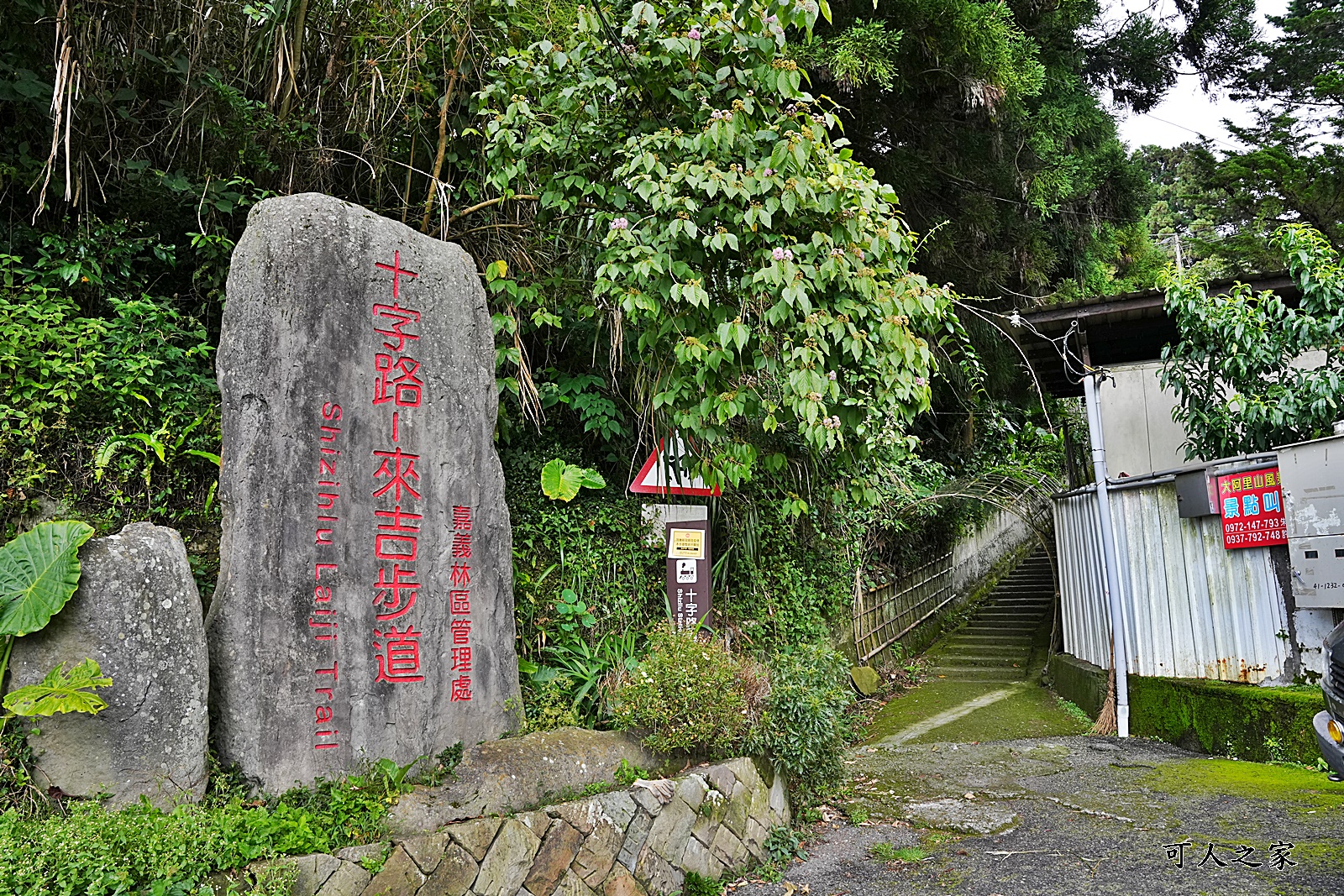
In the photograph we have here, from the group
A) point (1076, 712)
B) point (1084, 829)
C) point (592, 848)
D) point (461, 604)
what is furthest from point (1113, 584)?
point (461, 604)

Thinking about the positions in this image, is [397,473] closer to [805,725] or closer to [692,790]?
[692,790]

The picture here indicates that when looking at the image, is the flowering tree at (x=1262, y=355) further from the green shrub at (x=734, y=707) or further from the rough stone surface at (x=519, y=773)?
the rough stone surface at (x=519, y=773)

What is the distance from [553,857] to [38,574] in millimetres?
2670

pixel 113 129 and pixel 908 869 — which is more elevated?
pixel 113 129

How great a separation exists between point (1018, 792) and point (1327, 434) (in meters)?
3.81

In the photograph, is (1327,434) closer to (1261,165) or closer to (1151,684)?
(1151,684)

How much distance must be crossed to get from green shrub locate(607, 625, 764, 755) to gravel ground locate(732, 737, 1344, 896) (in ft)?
2.98

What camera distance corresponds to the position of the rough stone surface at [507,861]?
13.6 ft

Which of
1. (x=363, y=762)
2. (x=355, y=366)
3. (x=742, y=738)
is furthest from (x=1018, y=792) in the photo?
(x=355, y=366)

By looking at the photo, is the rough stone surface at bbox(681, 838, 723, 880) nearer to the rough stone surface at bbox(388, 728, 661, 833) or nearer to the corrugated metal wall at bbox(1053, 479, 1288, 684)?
the rough stone surface at bbox(388, 728, 661, 833)

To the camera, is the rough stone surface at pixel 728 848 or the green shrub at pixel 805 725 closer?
the rough stone surface at pixel 728 848

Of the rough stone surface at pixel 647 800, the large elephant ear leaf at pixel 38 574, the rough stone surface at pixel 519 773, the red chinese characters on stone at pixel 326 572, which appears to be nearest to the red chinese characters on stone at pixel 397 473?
the red chinese characters on stone at pixel 326 572

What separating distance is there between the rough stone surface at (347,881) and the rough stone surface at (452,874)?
0.27m

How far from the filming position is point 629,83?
5754 millimetres
